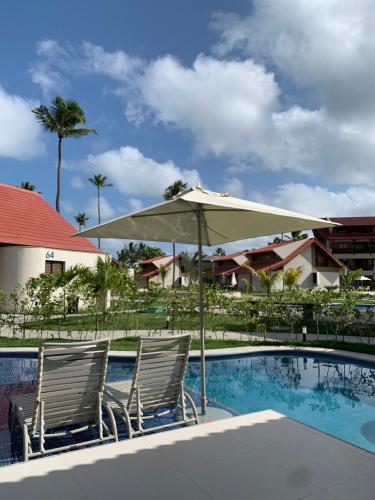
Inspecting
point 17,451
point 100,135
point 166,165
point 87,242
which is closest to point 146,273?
point 100,135

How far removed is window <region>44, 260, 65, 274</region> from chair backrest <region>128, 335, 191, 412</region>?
1740 cm

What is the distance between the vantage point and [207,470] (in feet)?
10.5

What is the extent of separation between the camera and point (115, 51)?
39.1 ft

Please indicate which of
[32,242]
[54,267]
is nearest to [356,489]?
[32,242]

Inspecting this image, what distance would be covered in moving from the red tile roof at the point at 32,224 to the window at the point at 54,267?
864mm

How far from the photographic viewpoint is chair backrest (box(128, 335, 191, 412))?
14.1 ft

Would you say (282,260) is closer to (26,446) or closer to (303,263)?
(303,263)

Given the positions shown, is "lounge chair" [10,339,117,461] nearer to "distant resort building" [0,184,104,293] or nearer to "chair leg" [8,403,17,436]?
"chair leg" [8,403,17,436]

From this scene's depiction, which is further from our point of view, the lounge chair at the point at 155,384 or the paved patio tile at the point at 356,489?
the lounge chair at the point at 155,384

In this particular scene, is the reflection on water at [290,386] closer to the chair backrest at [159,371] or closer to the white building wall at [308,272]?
the chair backrest at [159,371]

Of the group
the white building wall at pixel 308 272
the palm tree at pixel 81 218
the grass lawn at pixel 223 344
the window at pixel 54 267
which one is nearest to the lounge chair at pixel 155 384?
the grass lawn at pixel 223 344

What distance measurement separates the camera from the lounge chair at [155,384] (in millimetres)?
4270

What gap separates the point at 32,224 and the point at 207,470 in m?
21.2

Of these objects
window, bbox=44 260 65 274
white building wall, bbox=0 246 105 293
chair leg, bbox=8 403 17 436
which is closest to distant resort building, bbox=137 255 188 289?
window, bbox=44 260 65 274
